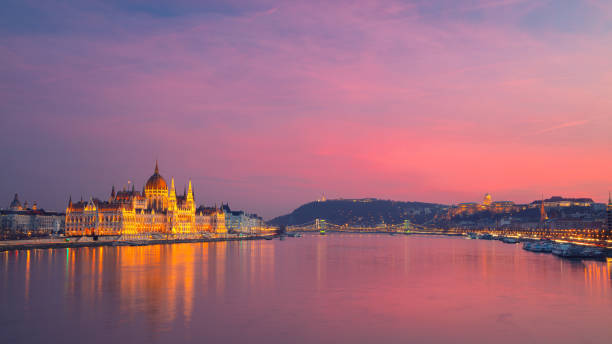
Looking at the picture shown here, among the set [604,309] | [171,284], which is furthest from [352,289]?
[604,309]

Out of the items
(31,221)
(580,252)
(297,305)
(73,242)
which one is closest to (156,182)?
(31,221)

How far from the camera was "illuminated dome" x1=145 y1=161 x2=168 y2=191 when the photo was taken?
5079 inches

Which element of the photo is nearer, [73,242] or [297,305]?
[297,305]

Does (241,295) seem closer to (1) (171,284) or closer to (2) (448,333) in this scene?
(1) (171,284)

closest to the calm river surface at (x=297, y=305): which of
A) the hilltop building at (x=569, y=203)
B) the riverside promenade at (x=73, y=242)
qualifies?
the riverside promenade at (x=73, y=242)

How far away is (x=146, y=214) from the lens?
379 feet

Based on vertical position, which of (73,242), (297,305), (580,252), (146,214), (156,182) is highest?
(156,182)

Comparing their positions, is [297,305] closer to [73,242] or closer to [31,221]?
[73,242]

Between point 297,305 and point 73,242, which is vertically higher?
point 73,242

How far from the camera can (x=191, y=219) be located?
130m

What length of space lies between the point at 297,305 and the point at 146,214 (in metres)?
94.5

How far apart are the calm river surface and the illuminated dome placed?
8598 cm

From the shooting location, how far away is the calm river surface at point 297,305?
67.3 feet

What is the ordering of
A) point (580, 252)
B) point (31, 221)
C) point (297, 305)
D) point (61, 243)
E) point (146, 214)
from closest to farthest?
point (297, 305) → point (580, 252) → point (61, 243) → point (146, 214) → point (31, 221)
